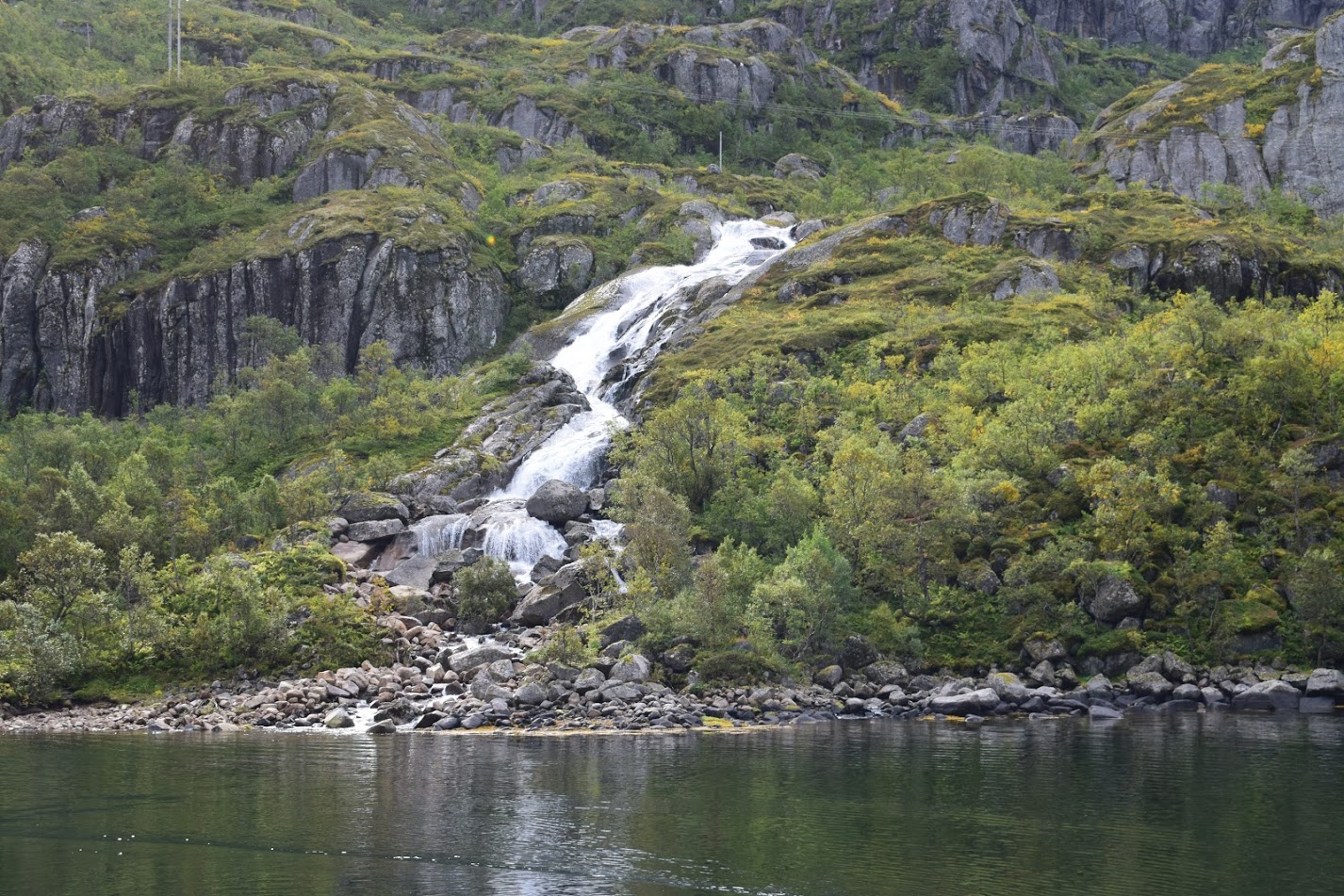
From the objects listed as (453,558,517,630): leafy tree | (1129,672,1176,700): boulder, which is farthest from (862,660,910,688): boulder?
(453,558,517,630): leafy tree

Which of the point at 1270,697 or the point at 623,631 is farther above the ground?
the point at 623,631

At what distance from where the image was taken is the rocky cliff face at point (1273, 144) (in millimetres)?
148375

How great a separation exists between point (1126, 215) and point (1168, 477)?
212ft

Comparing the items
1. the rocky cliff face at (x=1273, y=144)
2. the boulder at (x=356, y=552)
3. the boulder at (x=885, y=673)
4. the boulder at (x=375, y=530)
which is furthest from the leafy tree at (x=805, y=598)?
the rocky cliff face at (x=1273, y=144)

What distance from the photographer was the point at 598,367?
115m

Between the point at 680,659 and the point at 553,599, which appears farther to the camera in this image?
the point at 553,599

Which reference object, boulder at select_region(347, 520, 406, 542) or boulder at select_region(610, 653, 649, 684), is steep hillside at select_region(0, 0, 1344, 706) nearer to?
boulder at select_region(347, 520, 406, 542)

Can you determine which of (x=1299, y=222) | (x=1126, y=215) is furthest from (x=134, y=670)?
(x=1299, y=222)

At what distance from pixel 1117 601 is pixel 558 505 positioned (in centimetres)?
3718

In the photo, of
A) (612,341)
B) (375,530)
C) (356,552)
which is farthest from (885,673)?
(612,341)

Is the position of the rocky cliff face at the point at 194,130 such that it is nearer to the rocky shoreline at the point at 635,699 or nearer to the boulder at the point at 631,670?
the rocky shoreline at the point at 635,699

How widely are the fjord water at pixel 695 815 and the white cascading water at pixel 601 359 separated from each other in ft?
111

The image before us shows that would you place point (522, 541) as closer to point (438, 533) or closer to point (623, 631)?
point (438, 533)

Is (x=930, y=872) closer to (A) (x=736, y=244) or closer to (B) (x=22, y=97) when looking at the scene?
(A) (x=736, y=244)
